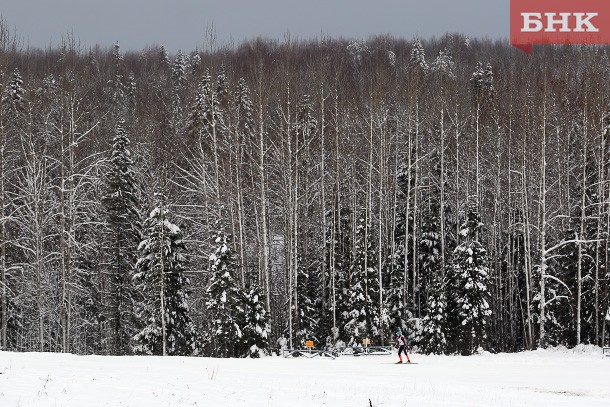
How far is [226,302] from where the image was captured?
28.7 meters

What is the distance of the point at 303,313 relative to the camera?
3781cm

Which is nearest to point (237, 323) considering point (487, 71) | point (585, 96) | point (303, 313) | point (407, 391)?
point (303, 313)

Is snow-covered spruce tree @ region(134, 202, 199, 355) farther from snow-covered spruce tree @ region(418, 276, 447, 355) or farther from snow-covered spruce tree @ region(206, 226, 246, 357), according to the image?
snow-covered spruce tree @ region(418, 276, 447, 355)

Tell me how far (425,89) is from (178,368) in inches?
1461

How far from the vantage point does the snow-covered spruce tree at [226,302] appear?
2811cm

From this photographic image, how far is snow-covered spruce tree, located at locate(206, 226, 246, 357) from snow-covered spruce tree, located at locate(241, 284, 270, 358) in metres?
0.28

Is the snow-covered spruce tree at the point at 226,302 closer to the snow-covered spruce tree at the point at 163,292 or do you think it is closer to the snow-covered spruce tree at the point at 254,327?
the snow-covered spruce tree at the point at 254,327

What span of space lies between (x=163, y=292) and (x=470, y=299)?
53.5 feet

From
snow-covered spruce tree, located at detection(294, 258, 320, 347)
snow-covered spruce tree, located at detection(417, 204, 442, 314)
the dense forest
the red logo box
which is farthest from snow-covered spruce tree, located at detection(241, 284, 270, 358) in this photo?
the red logo box

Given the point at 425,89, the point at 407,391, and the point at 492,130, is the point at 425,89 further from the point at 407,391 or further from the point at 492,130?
the point at 407,391

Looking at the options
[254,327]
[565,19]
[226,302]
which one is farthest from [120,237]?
[565,19]

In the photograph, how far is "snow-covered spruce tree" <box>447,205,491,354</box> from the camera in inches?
1277

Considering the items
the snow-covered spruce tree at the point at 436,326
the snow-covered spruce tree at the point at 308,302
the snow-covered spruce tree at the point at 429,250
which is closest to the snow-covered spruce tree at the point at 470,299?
the snow-covered spruce tree at the point at 436,326

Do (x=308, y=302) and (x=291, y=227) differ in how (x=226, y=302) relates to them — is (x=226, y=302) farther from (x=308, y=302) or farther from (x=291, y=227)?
(x=308, y=302)
